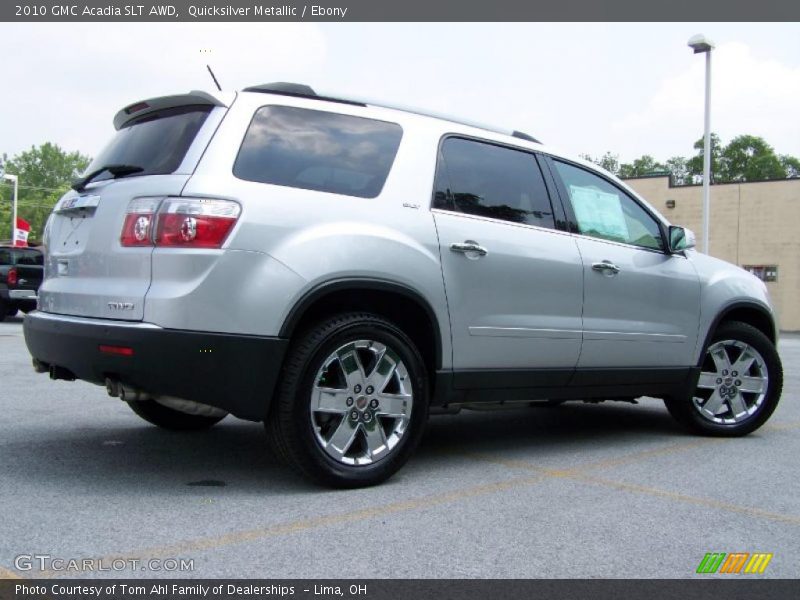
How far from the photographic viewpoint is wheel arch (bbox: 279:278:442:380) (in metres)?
3.99

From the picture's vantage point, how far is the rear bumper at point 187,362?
12.3 feet

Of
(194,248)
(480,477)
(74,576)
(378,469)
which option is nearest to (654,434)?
(480,477)

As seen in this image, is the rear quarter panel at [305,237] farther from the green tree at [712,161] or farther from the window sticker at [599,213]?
the green tree at [712,161]

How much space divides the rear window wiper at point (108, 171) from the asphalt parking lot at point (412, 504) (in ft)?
4.88

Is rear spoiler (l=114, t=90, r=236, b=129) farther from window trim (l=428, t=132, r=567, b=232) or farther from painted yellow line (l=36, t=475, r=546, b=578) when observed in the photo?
painted yellow line (l=36, t=475, r=546, b=578)

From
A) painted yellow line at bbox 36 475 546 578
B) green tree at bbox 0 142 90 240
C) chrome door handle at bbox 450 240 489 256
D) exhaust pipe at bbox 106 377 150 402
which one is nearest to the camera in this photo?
painted yellow line at bbox 36 475 546 578

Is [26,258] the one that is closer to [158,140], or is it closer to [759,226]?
[158,140]

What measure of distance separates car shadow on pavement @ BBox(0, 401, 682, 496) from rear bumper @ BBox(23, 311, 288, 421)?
534 mm

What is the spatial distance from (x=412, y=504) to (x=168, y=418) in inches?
Result: 85.9

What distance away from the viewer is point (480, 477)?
462 cm

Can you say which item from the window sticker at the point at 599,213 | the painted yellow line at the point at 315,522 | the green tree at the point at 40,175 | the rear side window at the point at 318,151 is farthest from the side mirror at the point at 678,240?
the green tree at the point at 40,175

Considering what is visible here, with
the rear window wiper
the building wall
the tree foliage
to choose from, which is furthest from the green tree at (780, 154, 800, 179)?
the rear window wiper

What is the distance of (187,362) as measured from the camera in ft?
12.4
